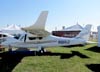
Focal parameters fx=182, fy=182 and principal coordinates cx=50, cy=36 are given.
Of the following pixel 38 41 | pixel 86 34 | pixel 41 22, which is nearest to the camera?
pixel 41 22

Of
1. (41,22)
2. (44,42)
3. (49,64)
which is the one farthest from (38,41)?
(49,64)

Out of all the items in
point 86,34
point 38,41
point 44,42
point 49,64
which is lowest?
point 49,64

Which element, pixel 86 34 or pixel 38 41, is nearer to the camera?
pixel 38 41

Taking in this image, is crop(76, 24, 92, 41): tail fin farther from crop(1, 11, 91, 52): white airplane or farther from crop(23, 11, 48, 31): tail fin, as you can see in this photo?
crop(23, 11, 48, 31): tail fin

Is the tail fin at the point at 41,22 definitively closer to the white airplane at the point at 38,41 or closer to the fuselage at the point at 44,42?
the white airplane at the point at 38,41

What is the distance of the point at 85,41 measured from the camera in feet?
60.4

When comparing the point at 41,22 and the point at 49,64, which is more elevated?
the point at 41,22

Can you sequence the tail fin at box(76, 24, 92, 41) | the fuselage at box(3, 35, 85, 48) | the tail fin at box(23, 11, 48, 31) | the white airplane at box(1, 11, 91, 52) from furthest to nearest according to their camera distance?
the tail fin at box(76, 24, 92, 41), the fuselage at box(3, 35, 85, 48), the white airplane at box(1, 11, 91, 52), the tail fin at box(23, 11, 48, 31)

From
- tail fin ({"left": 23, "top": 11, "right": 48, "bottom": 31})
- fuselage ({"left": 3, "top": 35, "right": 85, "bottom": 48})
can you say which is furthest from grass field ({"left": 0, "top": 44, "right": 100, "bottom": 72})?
fuselage ({"left": 3, "top": 35, "right": 85, "bottom": 48})

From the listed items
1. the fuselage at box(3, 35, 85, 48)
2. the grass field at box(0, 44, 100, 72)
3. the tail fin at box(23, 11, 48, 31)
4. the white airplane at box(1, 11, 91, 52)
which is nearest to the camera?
the grass field at box(0, 44, 100, 72)

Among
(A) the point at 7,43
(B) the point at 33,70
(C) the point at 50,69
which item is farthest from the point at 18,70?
(A) the point at 7,43

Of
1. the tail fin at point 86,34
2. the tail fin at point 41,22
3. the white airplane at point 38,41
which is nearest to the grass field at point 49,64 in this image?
the tail fin at point 41,22

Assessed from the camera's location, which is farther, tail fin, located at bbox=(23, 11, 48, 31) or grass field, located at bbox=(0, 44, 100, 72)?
tail fin, located at bbox=(23, 11, 48, 31)

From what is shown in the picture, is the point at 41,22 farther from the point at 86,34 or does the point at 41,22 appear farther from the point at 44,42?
the point at 86,34
